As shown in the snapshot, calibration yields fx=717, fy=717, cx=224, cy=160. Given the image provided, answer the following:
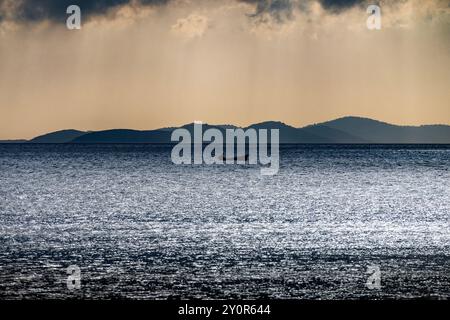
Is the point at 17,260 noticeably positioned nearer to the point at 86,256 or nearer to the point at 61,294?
the point at 86,256

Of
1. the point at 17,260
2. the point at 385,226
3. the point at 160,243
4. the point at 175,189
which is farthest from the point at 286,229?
the point at 175,189

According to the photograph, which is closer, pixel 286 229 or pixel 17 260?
pixel 17 260

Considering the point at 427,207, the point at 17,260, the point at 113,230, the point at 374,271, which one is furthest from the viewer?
the point at 427,207

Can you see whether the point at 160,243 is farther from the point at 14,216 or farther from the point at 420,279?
the point at 14,216

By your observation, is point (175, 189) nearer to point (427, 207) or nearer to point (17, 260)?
point (427, 207)

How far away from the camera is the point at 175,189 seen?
87812 millimetres

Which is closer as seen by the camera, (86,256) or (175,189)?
(86,256)

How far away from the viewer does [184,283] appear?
1051 inches

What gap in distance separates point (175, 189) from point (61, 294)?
207 feet

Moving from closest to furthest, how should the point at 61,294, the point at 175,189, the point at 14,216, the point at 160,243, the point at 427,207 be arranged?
1. the point at 61,294
2. the point at 160,243
3. the point at 14,216
4. the point at 427,207
5. the point at 175,189
